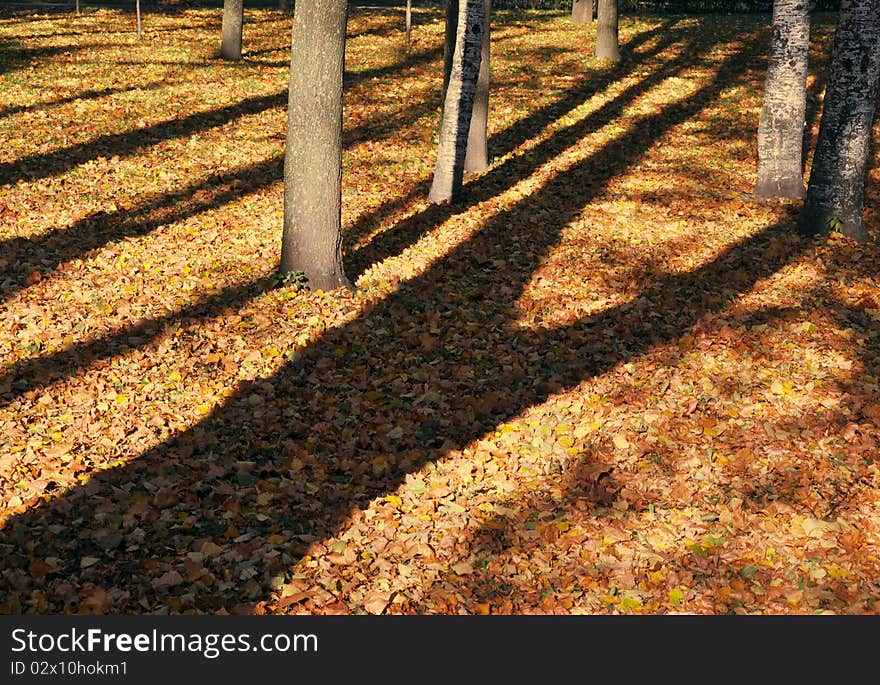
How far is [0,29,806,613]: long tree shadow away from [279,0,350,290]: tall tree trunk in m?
0.93

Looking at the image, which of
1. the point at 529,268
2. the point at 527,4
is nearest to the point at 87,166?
the point at 529,268

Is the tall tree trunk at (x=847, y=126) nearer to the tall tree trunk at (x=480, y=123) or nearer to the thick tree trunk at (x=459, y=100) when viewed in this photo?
the thick tree trunk at (x=459, y=100)

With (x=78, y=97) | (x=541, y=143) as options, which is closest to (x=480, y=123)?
(x=541, y=143)

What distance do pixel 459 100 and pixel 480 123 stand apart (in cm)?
166

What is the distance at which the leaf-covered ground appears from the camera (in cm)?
544

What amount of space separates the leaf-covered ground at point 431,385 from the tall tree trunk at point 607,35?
6.01 meters

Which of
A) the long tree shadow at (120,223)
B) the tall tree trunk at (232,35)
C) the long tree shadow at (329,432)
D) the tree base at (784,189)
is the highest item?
the tall tree trunk at (232,35)

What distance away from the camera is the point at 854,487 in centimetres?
609

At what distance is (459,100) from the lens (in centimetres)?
1190

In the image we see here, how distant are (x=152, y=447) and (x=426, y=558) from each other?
254 cm

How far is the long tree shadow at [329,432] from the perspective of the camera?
5395mm

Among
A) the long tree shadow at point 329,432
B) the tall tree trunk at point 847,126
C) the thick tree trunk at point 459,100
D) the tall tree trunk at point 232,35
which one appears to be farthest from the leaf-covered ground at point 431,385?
the tall tree trunk at point 232,35

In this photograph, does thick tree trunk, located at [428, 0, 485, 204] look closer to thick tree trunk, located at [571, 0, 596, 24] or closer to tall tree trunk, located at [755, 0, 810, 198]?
tall tree trunk, located at [755, 0, 810, 198]

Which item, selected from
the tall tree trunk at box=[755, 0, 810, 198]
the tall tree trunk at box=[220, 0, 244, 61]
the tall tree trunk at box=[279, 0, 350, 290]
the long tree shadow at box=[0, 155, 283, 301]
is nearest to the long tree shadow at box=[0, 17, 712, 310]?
the long tree shadow at box=[0, 155, 283, 301]
